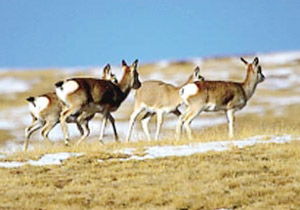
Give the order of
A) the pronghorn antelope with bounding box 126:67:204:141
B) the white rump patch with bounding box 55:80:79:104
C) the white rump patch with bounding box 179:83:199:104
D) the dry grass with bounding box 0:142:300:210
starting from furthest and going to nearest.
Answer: the pronghorn antelope with bounding box 126:67:204:141
the white rump patch with bounding box 179:83:199:104
the white rump patch with bounding box 55:80:79:104
the dry grass with bounding box 0:142:300:210

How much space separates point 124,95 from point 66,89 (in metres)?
3.05

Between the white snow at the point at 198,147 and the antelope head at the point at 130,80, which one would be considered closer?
the white snow at the point at 198,147

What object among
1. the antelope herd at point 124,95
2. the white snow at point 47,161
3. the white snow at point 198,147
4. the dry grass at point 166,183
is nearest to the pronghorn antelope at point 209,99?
the antelope herd at point 124,95

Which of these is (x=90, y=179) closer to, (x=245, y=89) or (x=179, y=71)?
(x=245, y=89)

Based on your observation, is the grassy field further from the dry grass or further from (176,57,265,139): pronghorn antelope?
(176,57,265,139): pronghorn antelope

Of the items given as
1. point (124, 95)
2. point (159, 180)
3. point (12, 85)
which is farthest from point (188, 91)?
point (12, 85)

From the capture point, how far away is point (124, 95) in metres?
22.8

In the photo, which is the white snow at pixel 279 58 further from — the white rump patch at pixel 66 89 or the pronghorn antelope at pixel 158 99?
the white rump patch at pixel 66 89

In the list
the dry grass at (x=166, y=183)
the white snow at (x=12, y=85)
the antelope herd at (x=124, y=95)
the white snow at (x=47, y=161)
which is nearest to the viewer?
the dry grass at (x=166, y=183)

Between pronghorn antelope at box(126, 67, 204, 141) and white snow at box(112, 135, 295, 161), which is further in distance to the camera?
pronghorn antelope at box(126, 67, 204, 141)

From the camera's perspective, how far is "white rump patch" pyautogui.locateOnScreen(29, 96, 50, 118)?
2139 centimetres

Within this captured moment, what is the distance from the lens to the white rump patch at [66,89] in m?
20.1

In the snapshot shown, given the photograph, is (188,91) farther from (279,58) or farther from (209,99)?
(279,58)

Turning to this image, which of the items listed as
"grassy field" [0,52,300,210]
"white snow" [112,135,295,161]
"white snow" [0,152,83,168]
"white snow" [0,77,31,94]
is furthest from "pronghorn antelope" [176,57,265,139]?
"white snow" [0,77,31,94]
